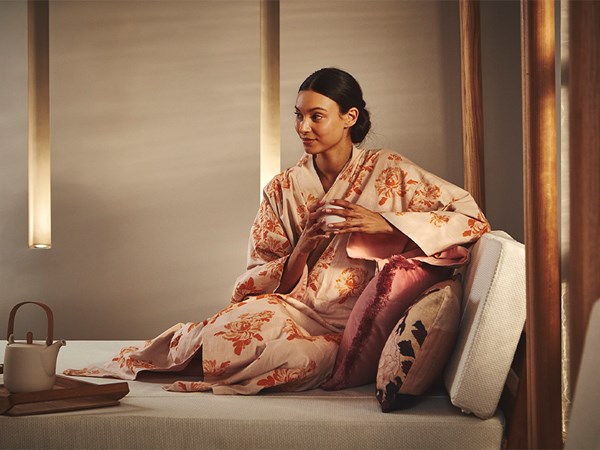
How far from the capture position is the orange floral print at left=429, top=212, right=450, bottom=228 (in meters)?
2.47

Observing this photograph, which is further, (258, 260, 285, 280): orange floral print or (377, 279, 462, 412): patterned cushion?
(258, 260, 285, 280): orange floral print

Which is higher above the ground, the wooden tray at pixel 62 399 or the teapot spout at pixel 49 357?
the teapot spout at pixel 49 357

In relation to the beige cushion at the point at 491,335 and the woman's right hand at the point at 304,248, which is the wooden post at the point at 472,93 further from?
the beige cushion at the point at 491,335

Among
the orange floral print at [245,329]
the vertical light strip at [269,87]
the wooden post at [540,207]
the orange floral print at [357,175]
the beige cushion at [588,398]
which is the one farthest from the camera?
the vertical light strip at [269,87]

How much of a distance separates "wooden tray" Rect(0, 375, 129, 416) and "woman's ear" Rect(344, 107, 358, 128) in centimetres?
138

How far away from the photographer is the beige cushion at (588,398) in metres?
1.11

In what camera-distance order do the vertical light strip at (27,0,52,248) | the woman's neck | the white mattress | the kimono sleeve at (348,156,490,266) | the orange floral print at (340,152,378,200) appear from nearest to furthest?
the white mattress
the kimono sleeve at (348,156,490,266)
the orange floral print at (340,152,378,200)
the woman's neck
the vertical light strip at (27,0,52,248)

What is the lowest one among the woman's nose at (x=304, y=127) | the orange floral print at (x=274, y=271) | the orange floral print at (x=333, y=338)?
the orange floral print at (x=333, y=338)

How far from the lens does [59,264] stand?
475 centimetres

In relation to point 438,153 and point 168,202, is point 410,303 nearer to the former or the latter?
point 438,153

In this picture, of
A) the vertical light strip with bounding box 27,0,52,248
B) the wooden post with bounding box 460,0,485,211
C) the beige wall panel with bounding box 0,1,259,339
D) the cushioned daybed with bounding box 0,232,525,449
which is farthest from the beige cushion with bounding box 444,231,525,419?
the vertical light strip with bounding box 27,0,52,248

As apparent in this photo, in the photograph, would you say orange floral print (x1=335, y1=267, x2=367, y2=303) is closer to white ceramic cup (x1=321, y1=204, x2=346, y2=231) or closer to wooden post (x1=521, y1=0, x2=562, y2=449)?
white ceramic cup (x1=321, y1=204, x2=346, y2=231)

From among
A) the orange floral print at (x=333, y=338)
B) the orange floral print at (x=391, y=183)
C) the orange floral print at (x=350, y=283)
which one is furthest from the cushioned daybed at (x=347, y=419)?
the orange floral print at (x=391, y=183)

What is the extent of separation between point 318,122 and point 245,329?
93cm
